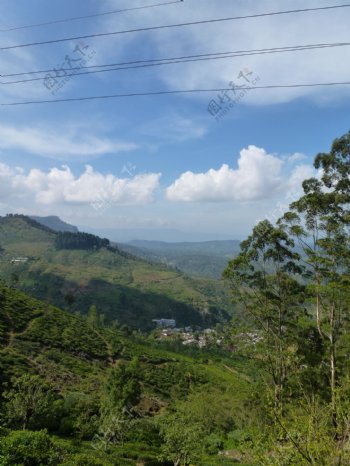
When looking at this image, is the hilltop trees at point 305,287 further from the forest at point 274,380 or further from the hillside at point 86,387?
the hillside at point 86,387

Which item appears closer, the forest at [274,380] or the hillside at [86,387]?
the forest at [274,380]

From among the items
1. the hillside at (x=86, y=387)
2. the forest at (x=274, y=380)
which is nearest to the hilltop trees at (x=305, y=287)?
the forest at (x=274, y=380)

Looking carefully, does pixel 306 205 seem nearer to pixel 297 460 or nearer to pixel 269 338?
pixel 269 338

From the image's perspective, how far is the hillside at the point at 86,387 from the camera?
96.9 ft

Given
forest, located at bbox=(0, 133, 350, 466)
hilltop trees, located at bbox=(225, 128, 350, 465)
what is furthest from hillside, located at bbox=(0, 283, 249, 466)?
hilltop trees, located at bbox=(225, 128, 350, 465)

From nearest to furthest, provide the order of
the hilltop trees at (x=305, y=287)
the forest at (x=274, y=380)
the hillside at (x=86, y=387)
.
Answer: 1. the forest at (x=274, y=380)
2. the hilltop trees at (x=305, y=287)
3. the hillside at (x=86, y=387)

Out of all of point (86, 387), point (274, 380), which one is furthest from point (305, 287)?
point (86, 387)

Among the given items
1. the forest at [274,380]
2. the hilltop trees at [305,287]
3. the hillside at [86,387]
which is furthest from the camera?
the hillside at [86,387]

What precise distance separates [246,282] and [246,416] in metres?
33.1

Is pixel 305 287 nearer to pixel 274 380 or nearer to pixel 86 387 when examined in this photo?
pixel 274 380

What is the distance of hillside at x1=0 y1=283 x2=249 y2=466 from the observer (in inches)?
1163

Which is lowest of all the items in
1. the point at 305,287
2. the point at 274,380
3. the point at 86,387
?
the point at 86,387

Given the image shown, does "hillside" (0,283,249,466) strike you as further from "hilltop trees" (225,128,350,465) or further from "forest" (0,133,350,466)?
"hilltop trees" (225,128,350,465)

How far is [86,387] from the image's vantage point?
Answer: 62.3 meters
